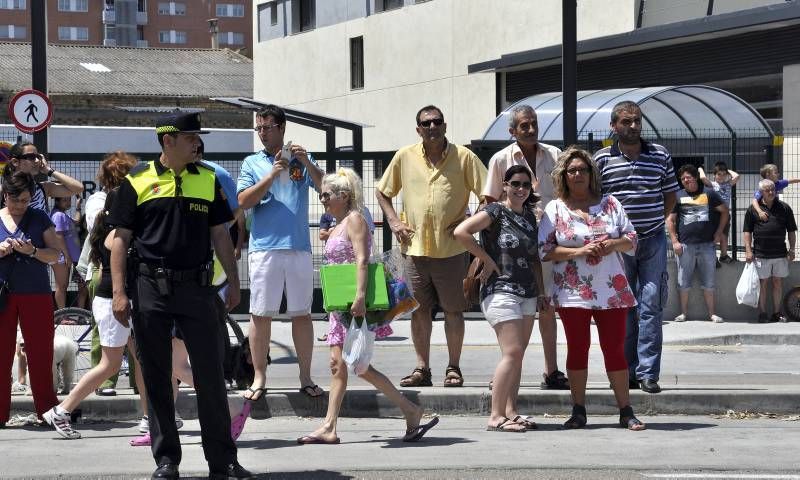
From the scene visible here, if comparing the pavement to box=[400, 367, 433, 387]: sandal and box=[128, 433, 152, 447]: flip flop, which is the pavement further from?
box=[128, 433, 152, 447]: flip flop

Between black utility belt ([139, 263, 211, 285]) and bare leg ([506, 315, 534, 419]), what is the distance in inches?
94.1

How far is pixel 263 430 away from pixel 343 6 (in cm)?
3489

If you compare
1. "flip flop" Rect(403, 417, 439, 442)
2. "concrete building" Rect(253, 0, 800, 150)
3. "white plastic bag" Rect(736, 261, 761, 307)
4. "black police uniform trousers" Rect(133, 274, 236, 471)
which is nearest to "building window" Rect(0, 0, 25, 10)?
"concrete building" Rect(253, 0, 800, 150)

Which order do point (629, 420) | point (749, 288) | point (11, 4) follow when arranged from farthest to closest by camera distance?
1. point (11, 4)
2. point (749, 288)
3. point (629, 420)

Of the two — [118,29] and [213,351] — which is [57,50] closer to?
[118,29]

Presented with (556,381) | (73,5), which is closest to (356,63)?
(556,381)

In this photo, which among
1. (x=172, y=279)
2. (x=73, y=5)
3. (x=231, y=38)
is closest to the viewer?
(x=172, y=279)

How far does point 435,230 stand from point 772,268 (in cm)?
734

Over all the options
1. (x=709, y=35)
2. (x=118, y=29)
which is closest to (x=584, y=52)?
(x=709, y=35)

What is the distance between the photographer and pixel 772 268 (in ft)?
50.6

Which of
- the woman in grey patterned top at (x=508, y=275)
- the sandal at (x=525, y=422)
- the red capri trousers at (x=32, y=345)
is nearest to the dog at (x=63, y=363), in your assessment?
the red capri trousers at (x=32, y=345)

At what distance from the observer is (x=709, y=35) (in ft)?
91.1

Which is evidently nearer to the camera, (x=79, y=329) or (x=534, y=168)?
(x=534, y=168)

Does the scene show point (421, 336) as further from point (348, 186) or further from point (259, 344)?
point (348, 186)
